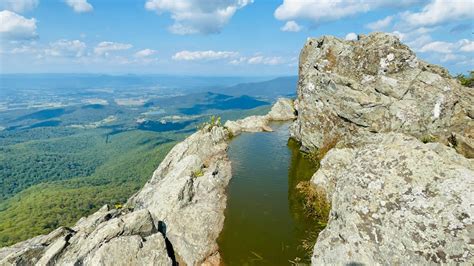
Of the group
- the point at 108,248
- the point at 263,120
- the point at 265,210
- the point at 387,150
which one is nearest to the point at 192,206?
the point at 265,210

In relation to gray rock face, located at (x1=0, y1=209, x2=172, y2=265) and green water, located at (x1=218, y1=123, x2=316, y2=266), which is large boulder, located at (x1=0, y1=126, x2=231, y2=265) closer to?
gray rock face, located at (x1=0, y1=209, x2=172, y2=265)

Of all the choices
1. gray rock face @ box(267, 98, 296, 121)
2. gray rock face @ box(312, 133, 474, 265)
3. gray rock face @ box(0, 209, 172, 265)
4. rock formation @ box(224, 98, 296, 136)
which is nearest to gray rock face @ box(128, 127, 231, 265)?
gray rock face @ box(0, 209, 172, 265)

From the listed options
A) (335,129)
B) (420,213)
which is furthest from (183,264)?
(335,129)

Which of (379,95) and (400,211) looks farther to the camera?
(379,95)

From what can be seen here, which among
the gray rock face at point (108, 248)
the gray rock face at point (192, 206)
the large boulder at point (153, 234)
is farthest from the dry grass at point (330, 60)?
the gray rock face at point (108, 248)

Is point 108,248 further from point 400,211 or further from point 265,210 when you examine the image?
point 400,211
